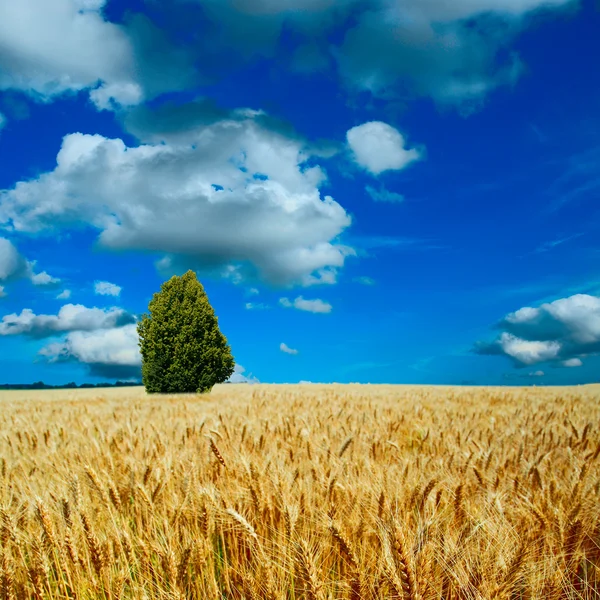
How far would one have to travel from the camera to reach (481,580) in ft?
5.13

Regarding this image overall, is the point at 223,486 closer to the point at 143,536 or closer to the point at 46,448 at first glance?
the point at 143,536

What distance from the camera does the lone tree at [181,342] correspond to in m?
31.6

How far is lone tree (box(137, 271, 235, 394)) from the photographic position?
104 ft

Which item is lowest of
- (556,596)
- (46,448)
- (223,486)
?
(556,596)

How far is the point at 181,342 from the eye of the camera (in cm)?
3247

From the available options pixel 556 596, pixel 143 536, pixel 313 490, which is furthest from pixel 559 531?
pixel 143 536

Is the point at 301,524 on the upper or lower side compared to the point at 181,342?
lower

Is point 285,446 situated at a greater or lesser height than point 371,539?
greater

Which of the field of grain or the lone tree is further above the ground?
the lone tree

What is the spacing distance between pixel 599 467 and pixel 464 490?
159cm

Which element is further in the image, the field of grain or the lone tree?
the lone tree

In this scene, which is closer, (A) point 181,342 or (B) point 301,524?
(B) point 301,524

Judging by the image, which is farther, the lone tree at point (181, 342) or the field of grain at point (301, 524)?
the lone tree at point (181, 342)

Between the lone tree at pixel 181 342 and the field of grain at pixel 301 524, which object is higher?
the lone tree at pixel 181 342
